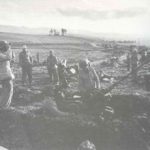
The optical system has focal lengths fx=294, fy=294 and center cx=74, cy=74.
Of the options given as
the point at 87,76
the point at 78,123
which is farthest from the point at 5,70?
the point at 87,76

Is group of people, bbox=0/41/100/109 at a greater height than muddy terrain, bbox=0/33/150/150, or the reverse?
group of people, bbox=0/41/100/109

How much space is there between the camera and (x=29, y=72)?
241 inches

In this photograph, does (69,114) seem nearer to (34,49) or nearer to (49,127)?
(49,127)

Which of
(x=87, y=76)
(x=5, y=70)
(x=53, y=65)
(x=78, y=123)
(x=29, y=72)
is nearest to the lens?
(x=5, y=70)

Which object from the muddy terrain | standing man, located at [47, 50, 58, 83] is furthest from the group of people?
the muddy terrain

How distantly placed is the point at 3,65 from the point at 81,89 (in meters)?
1.54

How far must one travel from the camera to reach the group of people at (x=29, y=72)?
3.43m

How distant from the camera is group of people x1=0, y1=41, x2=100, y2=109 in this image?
3.43 metres

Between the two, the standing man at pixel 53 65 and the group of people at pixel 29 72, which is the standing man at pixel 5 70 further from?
the standing man at pixel 53 65

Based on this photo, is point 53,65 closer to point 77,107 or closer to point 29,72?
point 29,72

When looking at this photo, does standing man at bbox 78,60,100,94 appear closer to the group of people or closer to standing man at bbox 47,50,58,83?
the group of people

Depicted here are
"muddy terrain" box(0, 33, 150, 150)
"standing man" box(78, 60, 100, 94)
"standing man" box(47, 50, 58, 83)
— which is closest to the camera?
"muddy terrain" box(0, 33, 150, 150)

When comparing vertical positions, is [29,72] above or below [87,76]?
below

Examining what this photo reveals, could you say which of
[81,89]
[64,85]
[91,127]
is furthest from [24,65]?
[91,127]
